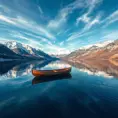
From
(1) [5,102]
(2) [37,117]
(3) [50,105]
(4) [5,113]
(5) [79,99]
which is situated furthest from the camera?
(5) [79,99]

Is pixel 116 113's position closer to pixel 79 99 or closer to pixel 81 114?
pixel 81 114

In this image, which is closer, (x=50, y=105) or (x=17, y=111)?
(x=17, y=111)

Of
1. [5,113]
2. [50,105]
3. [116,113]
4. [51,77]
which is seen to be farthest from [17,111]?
[51,77]

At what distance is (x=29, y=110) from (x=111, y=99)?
16460 millimetres

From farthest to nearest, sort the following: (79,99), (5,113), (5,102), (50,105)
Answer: (79,99)
(5,102)
(50,105)
(5,113)

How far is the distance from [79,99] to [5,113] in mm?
13865

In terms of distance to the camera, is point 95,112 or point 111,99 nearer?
point 95,112

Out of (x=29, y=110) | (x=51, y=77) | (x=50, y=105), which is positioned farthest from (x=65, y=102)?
(x=51, y=77)

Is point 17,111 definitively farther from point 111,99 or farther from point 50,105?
point 111,99

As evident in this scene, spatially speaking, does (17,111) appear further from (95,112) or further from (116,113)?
(116,113)

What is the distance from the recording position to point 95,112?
18562 mm

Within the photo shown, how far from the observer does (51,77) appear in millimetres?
48062

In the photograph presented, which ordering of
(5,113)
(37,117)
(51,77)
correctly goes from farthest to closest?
1. (51,77)
2. (5,113)
3. (37,117)

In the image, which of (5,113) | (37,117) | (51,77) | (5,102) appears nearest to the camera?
(37,117)
